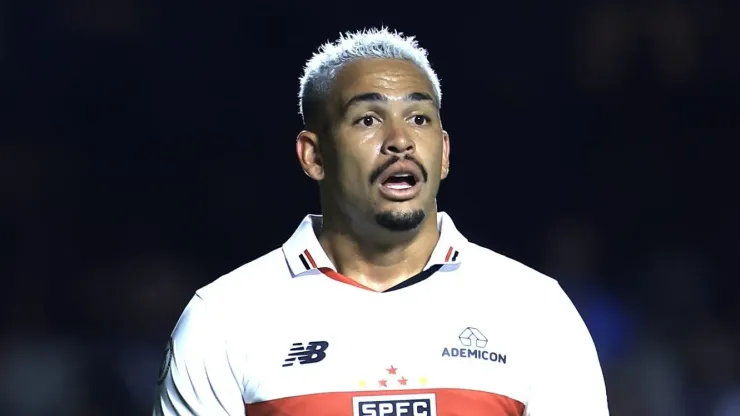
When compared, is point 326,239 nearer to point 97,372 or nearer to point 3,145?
point 97,372

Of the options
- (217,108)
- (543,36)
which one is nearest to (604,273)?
(543,36)

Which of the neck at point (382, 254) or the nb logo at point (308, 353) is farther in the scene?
the neck at point (382, 254)

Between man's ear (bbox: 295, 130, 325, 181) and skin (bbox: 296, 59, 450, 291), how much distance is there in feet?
0.07

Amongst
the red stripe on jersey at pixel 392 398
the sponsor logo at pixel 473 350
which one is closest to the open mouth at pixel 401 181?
the sponsor logo at pixel 473 350

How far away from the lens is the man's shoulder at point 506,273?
9.43ft

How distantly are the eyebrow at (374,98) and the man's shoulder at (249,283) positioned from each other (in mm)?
374

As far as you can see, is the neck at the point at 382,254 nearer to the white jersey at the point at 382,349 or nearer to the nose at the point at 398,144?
the white jersey at the point at 382,349

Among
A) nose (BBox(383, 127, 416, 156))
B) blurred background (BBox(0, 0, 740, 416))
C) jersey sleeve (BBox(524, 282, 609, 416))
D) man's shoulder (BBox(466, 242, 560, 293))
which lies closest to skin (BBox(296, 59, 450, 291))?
nose (BBox(383, 127, 416, 156))

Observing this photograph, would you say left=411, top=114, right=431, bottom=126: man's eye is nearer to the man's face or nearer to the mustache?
the man's face

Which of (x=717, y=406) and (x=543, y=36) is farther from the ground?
(x=543, y=36)

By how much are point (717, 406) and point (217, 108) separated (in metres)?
1.99

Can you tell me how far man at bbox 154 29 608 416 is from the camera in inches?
107

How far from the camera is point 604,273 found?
4516 millimetres

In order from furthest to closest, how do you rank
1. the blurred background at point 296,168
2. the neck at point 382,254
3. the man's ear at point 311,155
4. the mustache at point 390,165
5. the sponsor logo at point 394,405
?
1. the blurred background at point 296,168
2. the man's ear at point 311,155
3. the neck at point 382,254
4. the mustache at point 390,165
5. the sponsor logo at point 394,405
